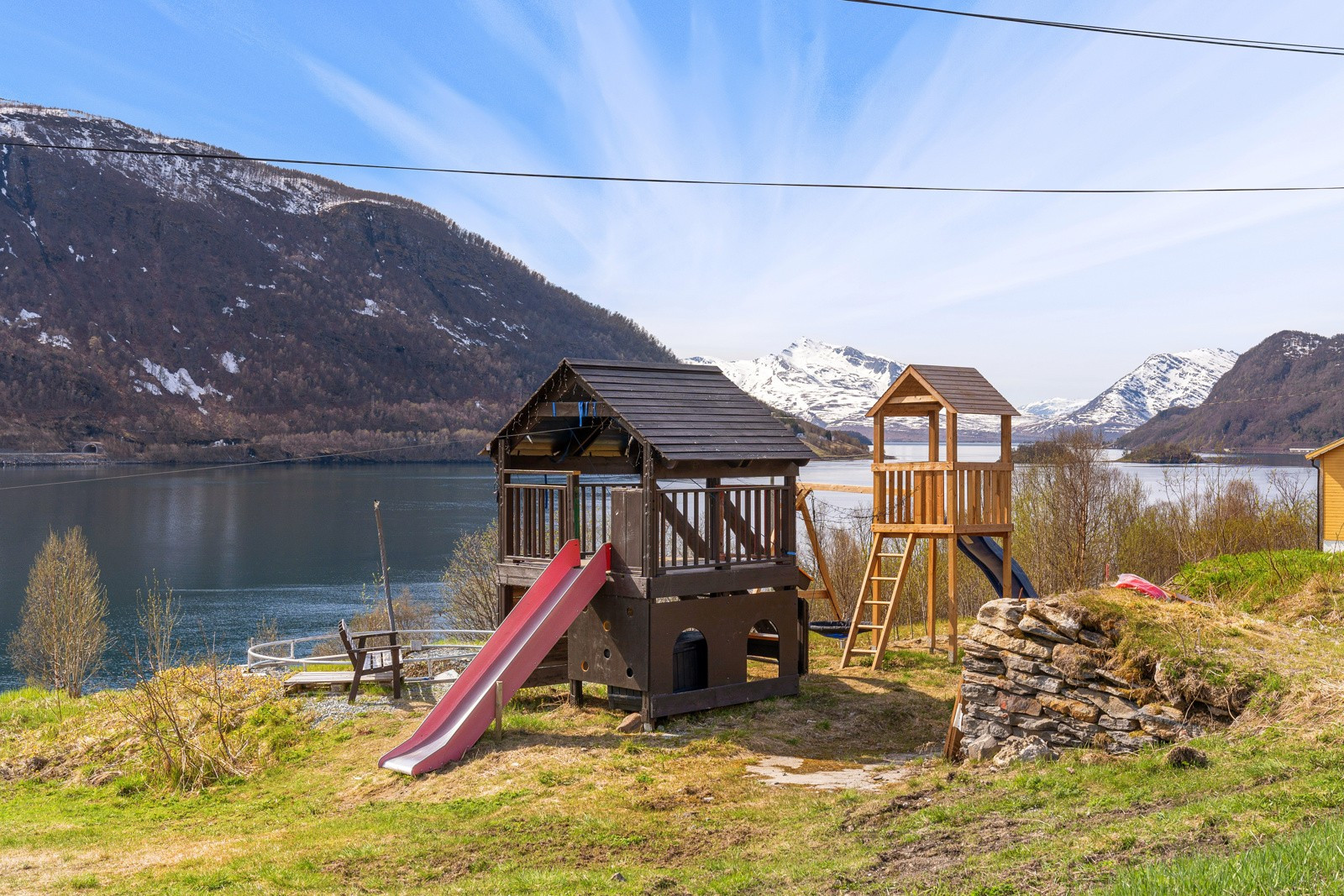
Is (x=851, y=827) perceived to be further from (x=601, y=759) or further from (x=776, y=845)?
(x=601, y=759)

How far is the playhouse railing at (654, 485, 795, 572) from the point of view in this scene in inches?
520

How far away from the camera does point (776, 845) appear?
7.71 metres

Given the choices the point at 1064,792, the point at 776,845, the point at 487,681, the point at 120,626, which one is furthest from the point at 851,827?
the point at 120,626

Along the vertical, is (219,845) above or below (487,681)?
below

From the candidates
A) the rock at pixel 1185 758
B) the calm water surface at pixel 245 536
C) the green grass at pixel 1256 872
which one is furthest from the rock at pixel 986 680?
the calm water surface at pixel 245 536

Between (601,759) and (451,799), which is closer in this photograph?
(451,799)

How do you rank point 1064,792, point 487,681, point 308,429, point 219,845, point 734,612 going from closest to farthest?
point 1064,792 → point 219,845 → point 487,681 → point 734,612 → point 308,429

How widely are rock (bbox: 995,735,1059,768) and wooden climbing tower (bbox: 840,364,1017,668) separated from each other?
5907 millimetres

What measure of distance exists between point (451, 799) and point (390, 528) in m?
79.1

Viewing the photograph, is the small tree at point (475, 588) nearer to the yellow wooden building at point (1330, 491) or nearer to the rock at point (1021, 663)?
the yellow wooden building at point (1330, 491)

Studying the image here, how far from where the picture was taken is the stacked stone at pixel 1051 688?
953 cm

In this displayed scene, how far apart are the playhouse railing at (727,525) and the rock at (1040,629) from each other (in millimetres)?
4117

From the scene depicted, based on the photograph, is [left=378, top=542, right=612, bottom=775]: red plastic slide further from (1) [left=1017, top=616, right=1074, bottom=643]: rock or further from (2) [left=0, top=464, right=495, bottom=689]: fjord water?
(2) [left=0, top=464, right=495, bottom=689]: fjord water

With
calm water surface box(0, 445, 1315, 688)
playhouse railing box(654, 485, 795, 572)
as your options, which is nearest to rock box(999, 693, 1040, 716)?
playhouse railing box(654, 485, 795, 572)
